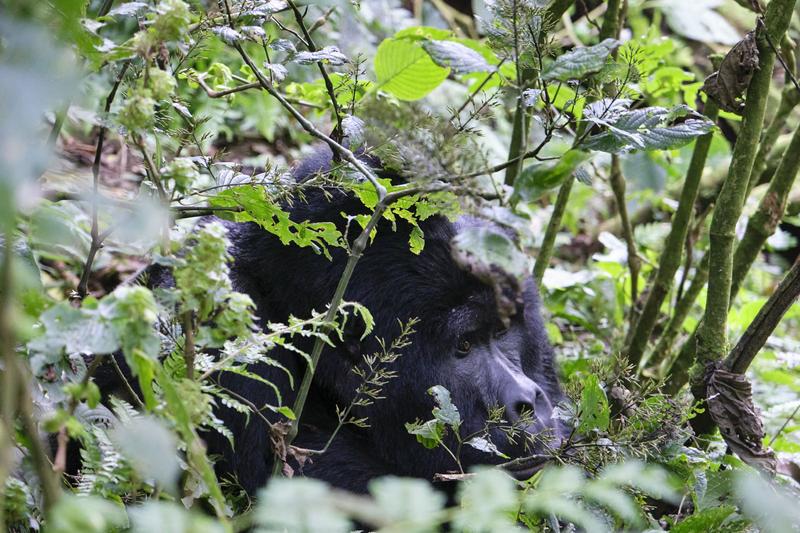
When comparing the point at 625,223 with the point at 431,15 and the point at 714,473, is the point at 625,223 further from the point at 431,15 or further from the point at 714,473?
the point at 431,15

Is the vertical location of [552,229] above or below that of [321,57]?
below

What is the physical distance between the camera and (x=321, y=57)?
5.44ft

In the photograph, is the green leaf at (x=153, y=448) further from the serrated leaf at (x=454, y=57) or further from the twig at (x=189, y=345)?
the serrated leaf at (x=454, y=57)

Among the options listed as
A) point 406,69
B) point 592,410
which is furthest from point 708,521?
point 406,69

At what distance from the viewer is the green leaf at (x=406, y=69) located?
5.99 ft

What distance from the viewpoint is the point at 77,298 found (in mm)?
1635

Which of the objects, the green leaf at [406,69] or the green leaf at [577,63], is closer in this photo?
the green leaf at [577,63]

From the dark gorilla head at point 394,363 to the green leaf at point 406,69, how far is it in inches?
16.4

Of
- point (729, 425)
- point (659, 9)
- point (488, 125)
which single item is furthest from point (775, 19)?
point (659, 9)

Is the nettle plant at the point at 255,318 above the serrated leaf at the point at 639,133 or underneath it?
underneath

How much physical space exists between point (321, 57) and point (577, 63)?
54 centimetres

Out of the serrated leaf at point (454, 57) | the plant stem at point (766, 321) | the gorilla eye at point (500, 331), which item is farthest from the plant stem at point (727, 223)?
the serrated leaf at point (454, 57)

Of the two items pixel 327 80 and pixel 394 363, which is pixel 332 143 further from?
pixel 394 363

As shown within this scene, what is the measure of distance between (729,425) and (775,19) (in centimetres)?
93
